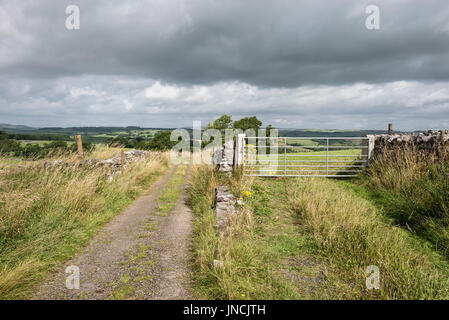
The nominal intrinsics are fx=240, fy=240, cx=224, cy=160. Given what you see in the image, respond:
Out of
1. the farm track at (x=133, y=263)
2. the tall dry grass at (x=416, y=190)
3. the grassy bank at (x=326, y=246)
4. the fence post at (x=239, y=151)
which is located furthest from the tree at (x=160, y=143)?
the tall dry grass at (x=416, y=190)

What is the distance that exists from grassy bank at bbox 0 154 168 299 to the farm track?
0.28 meters

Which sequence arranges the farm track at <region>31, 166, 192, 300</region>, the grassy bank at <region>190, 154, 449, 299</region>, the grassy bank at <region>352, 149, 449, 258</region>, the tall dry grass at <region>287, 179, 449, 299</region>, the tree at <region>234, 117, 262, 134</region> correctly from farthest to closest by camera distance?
the tree at <region>234, 117, 262, 134</region>, the grassy bank at <region>352, 149, 449, 258</region>, the farm track at <region>31, 166, 192, 300</region>, the grassy bank at <region>190, 154, 449, 299</region>, the tall dry grass at <region>287, 179, 449, 299</region>

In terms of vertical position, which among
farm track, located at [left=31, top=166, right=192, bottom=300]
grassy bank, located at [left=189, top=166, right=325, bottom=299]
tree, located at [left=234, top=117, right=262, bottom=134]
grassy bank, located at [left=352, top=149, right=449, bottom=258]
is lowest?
farm track, located at [left=31, top=166, right=192, bottom=300]

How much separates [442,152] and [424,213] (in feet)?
9.18

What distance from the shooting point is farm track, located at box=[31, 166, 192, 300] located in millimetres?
3717

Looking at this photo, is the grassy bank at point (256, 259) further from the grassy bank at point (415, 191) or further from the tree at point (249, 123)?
the tree at point (249, 123)

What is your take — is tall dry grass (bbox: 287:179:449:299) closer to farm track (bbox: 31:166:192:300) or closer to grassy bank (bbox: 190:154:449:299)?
grassy bank (bbox: 190:154:449:299)

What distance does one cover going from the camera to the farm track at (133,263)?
12.2 feet

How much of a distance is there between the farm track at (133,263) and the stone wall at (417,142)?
817cm

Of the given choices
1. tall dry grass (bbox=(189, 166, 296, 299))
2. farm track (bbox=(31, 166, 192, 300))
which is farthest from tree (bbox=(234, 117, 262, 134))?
tall dry grass (bbox=(189, 166, 296, 299))

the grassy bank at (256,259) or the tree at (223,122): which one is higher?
the tree at (223,122)

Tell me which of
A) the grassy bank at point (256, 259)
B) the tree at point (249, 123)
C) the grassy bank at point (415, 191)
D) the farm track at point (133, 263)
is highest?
the tree at point (249, 123)
